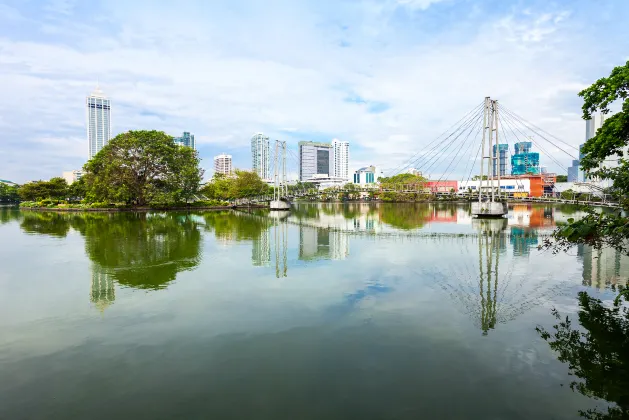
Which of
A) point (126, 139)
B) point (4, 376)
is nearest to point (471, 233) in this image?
point (4, 376)

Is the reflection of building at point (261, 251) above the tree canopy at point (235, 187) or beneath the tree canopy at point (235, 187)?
beneath

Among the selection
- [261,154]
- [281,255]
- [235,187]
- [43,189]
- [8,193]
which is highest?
[261,154]

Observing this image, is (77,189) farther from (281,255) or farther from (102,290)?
(102,290)

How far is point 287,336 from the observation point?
25.1 ft

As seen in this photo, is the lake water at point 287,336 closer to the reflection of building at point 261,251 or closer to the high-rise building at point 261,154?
the reflection of building at point 261,251

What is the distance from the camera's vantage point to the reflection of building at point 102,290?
988 cm

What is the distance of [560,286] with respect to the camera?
1155 centimetres

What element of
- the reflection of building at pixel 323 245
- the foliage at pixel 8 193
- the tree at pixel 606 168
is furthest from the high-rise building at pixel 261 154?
the tree at pixel 606 168

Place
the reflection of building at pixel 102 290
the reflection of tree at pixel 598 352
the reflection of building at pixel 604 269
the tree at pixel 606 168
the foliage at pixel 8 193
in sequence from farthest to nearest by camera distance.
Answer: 1. the foliage at pixel 8 193
2. the reflection of building at pixel 604 269
3. the reflection of building at pixel 102 290
4. the tree at pixel 606 168
5. the reflection of tree at pixel 598 352

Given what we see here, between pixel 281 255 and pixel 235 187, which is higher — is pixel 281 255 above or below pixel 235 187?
below

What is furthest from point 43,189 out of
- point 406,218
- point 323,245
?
point 323,245

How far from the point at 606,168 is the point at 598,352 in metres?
3.68

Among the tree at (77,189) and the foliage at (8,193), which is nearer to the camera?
the tree at (77,189)


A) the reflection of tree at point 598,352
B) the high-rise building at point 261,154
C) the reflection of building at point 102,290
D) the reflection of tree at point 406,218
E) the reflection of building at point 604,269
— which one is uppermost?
the high-rise building at point 261,154
